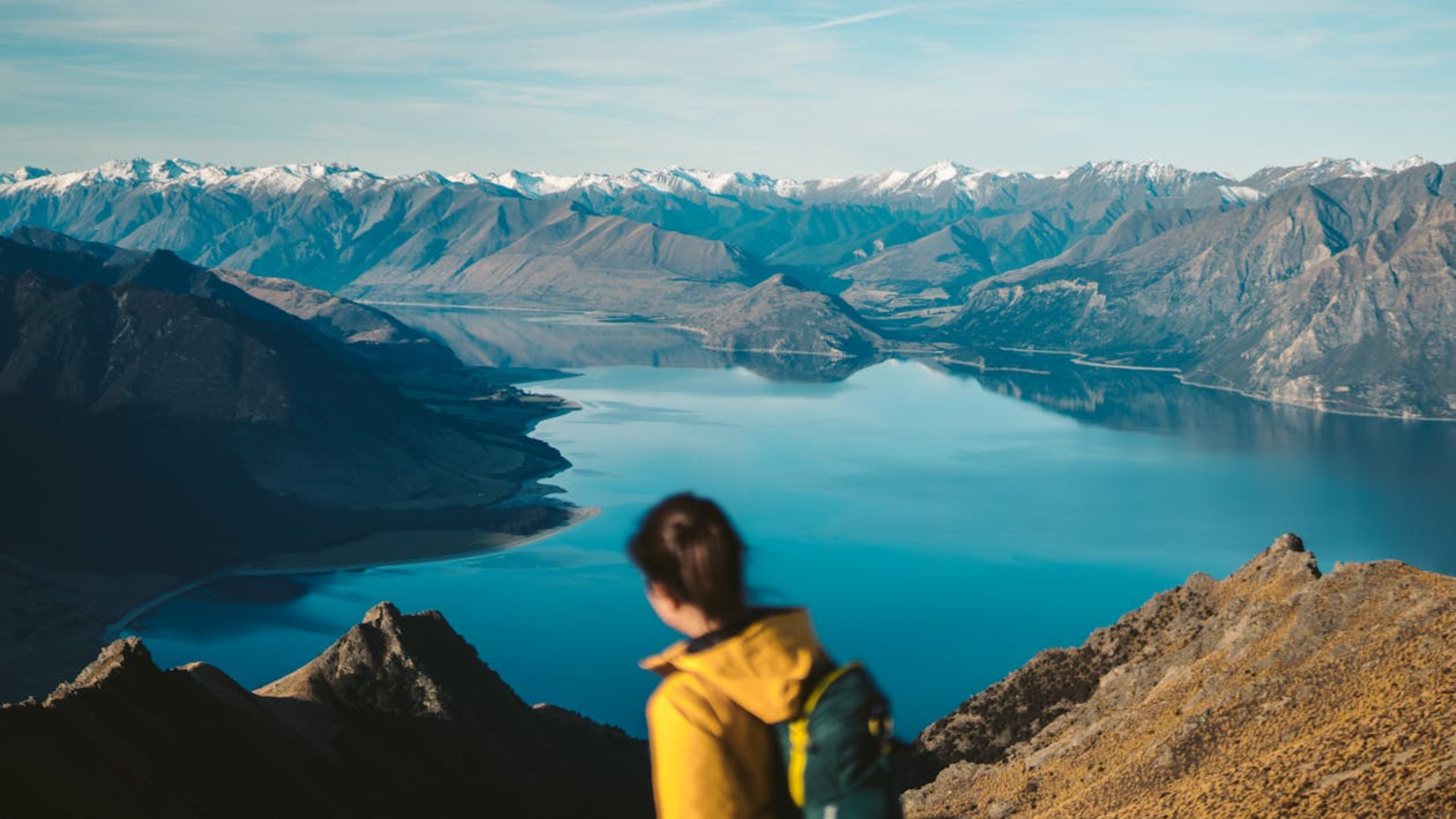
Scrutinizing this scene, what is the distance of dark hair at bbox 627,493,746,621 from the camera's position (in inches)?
236

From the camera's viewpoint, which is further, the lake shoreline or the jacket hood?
the lake shoreline

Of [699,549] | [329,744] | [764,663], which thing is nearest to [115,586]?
[329,744]

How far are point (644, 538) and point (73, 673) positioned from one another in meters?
133

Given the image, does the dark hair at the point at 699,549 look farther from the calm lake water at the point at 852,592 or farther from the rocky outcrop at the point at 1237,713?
the calm lake water at the point at 852,592

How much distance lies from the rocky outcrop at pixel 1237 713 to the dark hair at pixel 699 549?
1188 inches

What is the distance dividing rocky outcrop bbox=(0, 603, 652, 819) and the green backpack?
4087 centimetres

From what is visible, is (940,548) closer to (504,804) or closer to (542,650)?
(542,650)

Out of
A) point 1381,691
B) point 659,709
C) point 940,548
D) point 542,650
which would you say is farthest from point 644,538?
point 940,548

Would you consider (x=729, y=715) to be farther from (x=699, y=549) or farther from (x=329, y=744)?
(x=329, y=744)

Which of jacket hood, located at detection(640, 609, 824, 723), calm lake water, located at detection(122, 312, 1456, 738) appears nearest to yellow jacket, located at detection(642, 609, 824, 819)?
jacket hood, located at detection(640, 609, 824, 723)

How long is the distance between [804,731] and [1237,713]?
147 ft

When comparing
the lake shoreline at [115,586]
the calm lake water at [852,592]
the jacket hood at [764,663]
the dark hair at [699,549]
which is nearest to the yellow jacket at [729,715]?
the jacket hood at [764,663]

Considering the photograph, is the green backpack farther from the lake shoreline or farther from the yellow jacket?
the lake shoreline

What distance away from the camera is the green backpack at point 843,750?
18.4ft
